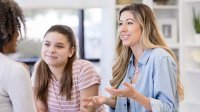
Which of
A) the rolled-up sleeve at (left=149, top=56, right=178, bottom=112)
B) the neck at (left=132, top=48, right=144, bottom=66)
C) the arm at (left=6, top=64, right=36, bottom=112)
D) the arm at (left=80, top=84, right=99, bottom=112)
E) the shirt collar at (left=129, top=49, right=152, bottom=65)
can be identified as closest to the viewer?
the arm at (left=6, top=64, right=36, bottom=112)

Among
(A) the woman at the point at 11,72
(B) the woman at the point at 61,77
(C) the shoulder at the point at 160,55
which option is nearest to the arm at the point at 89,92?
(B) the woman at the point at 61,77

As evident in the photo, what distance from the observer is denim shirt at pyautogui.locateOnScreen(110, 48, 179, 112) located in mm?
1628

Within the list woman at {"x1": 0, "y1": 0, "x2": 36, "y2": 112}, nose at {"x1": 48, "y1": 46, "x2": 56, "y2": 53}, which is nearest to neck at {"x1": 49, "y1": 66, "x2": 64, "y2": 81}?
nose at {"x1": 48, "y1": 46, "x2": 56, "y2": 53}

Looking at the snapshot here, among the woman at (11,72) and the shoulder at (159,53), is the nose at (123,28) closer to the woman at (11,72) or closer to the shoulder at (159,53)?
the shoulder at (159,53)

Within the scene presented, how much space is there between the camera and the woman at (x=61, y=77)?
6.71 ft

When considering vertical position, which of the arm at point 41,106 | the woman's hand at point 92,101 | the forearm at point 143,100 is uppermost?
the forearm at point 143,100

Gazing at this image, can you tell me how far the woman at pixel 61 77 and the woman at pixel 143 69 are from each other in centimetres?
20

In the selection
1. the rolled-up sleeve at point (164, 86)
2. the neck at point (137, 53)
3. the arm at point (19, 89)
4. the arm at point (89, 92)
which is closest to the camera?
the arm at point (19, 89)

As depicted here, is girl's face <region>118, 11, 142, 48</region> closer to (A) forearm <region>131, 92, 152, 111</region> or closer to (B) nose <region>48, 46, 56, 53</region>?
(A) forearm <region>131, 92, 152, 111</region>

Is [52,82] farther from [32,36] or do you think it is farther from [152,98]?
[32,36]

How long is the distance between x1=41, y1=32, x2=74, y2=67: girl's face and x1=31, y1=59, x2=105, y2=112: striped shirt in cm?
11

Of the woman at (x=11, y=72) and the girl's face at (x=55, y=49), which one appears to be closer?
the woman at (x=11, y=72)

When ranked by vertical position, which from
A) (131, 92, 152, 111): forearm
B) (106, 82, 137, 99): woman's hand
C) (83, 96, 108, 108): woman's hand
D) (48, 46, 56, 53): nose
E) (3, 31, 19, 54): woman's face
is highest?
(3, 31, 19, 54): woman's face

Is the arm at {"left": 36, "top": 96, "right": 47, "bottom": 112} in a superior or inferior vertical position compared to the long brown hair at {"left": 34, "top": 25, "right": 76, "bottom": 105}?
inferior
